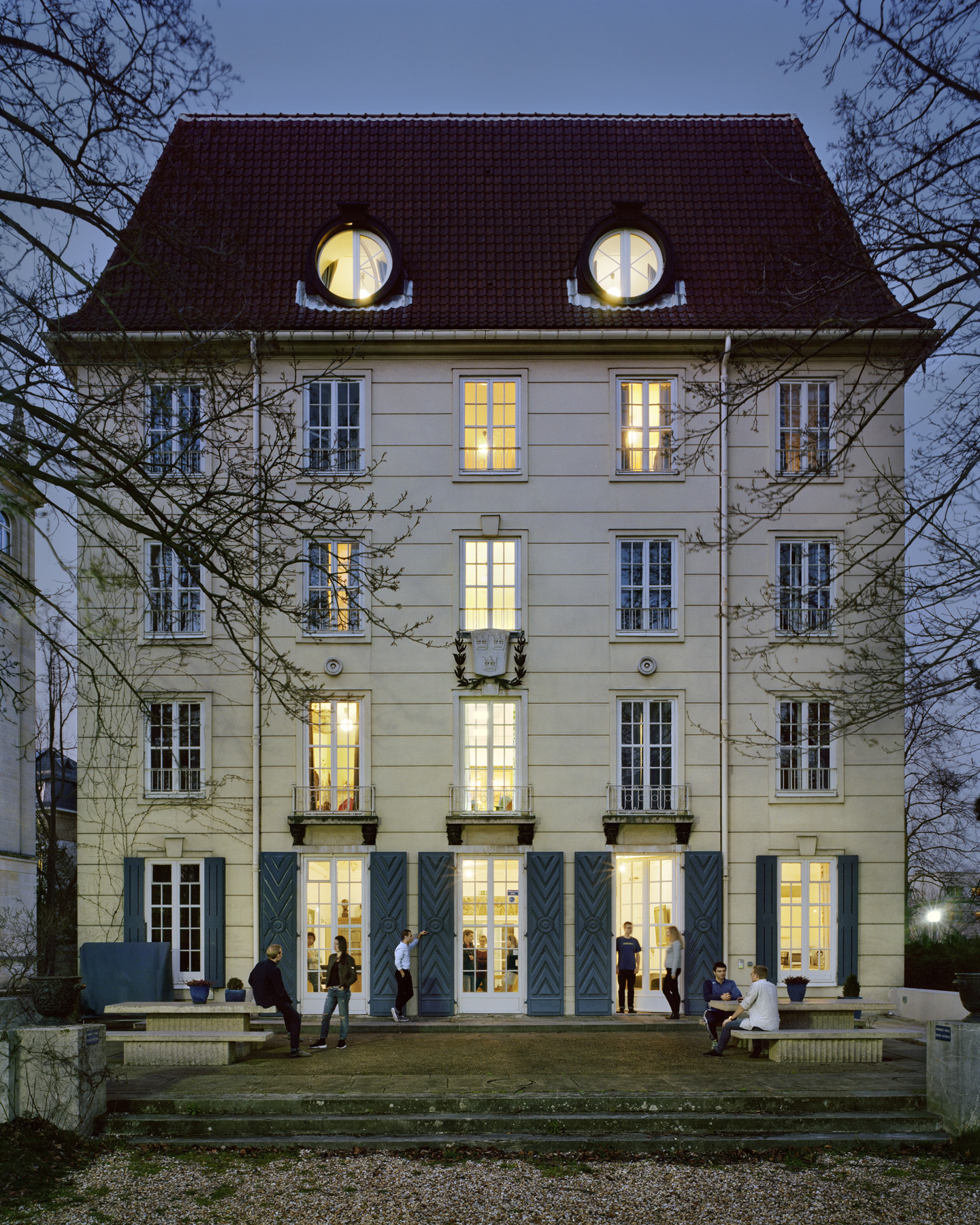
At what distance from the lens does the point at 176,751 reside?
2038cm

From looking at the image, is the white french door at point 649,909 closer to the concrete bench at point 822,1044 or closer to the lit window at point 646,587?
the lit window at point 646,587

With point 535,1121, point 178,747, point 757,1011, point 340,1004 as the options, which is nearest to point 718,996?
point 757,1011

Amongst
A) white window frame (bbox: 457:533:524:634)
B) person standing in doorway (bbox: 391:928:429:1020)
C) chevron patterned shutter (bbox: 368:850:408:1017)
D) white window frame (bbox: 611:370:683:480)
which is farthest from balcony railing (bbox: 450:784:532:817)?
white window frame (bbox: 611:370:683:480)

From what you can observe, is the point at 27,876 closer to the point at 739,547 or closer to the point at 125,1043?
the point at 125,1043

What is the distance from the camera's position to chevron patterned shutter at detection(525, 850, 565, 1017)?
19.6 meters

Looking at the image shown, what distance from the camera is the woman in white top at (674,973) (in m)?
18.7

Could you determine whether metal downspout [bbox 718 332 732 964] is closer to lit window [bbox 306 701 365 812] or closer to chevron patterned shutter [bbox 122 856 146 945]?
lit window [bbox 306 701 365 812]

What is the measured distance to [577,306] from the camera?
21188 millimetres

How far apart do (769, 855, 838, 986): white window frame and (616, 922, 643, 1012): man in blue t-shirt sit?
8.41 feet

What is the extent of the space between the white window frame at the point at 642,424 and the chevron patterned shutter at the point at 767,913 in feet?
24.5

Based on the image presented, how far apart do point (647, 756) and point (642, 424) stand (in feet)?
21.0

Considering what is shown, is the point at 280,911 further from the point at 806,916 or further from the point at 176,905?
the point at 806,916

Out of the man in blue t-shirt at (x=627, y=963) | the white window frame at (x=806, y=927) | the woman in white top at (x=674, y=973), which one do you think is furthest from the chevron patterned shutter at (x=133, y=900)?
the white window frame at (x=806, y=927)

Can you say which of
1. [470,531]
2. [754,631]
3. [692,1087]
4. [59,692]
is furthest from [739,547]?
[59,692]
